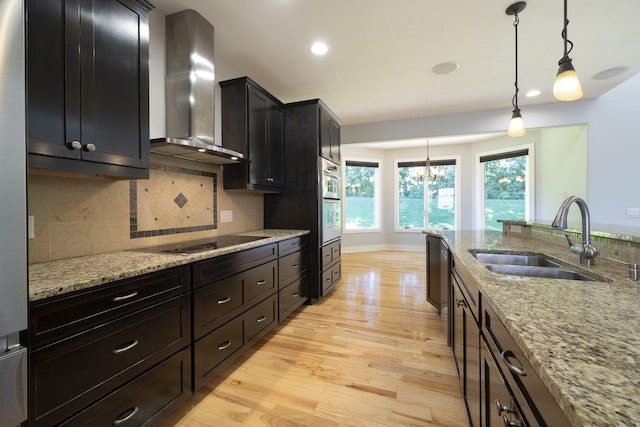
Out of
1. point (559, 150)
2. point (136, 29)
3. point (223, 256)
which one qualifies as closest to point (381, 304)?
point (223, 256)

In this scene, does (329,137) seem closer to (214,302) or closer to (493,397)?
(214,302)

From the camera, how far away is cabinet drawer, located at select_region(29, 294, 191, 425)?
963mm

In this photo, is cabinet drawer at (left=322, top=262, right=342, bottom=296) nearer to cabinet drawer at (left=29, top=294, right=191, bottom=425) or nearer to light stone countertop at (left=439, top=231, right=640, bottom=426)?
cabinet drawer at (left=29, top=294, right=191, bottom=425)

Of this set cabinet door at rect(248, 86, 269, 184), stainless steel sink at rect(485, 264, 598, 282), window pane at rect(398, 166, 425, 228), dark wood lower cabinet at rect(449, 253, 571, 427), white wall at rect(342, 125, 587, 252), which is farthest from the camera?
window pane at rect(398, 166, 425, 228)

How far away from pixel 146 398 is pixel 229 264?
2.75 feet

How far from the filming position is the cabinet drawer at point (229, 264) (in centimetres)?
166

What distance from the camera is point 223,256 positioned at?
186cm

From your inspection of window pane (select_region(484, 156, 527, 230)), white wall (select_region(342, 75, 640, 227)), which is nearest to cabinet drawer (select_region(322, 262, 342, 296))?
white wall (select_region(342, 75, 640, 227))

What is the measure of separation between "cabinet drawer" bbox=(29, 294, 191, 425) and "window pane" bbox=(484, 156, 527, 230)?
21.2 feet

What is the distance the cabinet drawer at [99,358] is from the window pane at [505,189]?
21.2ft

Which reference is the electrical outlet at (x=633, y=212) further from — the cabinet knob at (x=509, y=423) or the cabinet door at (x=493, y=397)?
the cabinet knob at (x=509, y=423)

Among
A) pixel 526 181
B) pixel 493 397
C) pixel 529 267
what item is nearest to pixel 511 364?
pixel 493 397

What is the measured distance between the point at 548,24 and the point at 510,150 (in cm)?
395

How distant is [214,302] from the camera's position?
177 cm
